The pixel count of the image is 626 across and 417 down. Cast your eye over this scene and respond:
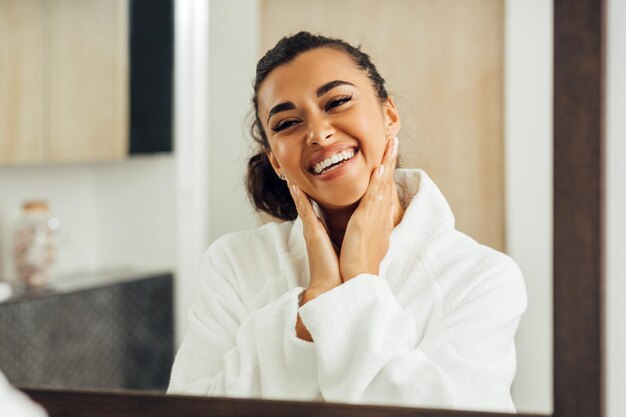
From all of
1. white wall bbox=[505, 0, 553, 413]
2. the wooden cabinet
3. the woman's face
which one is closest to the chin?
the woman's face

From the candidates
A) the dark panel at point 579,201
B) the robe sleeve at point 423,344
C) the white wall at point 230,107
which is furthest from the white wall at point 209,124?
the dark panel at point 579,201

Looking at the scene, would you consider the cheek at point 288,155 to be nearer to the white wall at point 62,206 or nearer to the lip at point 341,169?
the lip at point 341,169

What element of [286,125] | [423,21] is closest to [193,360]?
[286,125]

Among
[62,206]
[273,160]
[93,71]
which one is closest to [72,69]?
[93,71]

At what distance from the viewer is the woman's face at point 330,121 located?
64 centimetres

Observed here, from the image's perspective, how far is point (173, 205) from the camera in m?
0.73

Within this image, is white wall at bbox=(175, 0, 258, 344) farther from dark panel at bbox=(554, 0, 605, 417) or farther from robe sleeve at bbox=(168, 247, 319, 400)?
dark panel at bbox=(554, 0, 605, 417)

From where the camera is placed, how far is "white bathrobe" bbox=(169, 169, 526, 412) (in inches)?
24.2

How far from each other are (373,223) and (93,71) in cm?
31

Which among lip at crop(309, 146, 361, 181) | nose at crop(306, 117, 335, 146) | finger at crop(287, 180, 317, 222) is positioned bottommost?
finger at crop(287, 180, 317, 222)

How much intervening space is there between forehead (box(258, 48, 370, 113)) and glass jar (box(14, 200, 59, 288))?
1.12ft

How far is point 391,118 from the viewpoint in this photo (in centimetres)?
64

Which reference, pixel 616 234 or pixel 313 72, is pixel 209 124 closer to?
pixel 313 72

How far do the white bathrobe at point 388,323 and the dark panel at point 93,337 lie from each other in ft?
0.23
